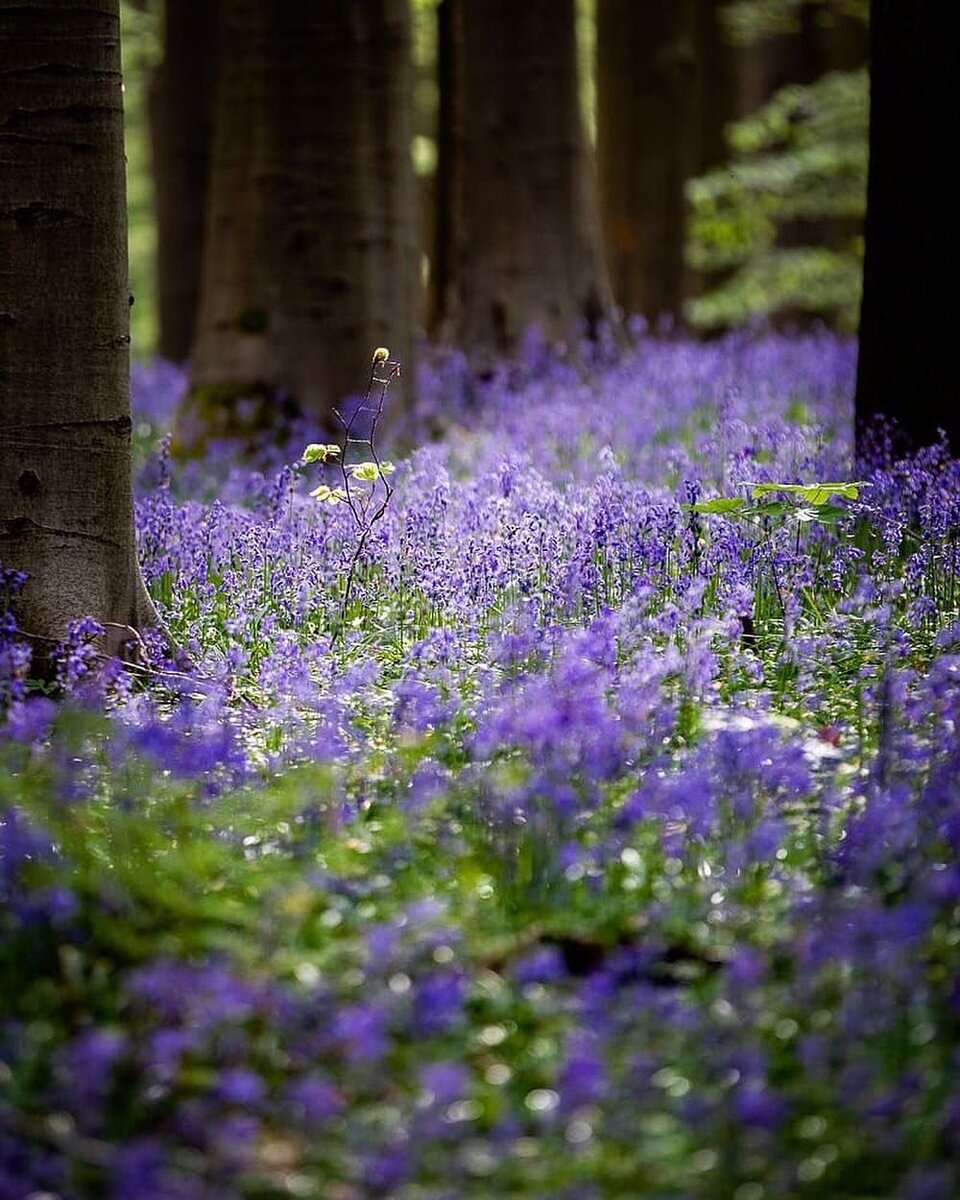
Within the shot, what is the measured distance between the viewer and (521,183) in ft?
37.2

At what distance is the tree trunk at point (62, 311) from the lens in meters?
4.47

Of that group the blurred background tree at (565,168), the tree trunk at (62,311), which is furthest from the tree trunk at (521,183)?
the tree trunk at (62,311)

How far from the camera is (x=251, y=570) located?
17.5ft

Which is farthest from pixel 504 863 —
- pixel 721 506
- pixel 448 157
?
pixel 448 157

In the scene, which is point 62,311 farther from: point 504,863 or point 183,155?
point 183,155

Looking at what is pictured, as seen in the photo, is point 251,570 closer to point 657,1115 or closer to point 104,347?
point 104,347

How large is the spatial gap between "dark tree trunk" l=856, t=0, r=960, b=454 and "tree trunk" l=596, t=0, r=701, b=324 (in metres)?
7.24

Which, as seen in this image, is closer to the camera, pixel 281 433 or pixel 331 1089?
pixel 331 1089

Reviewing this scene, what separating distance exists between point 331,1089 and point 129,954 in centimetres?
61

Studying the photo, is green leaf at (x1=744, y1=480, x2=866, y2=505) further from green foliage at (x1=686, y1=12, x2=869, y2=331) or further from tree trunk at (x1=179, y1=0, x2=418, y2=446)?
green foliage at (x1=686, y1=12, x2=869, y2=331)

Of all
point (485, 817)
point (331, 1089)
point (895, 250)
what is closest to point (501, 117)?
point (895, 250)

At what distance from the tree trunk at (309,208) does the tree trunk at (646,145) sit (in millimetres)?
6122

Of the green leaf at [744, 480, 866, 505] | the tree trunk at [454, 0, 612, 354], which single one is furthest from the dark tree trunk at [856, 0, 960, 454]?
the tree trunk at [454, 0, 612, 354]

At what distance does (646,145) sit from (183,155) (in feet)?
14.6
